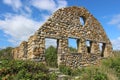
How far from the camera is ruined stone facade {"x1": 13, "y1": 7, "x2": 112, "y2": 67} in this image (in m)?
14.7

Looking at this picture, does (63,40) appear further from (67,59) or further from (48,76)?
(48,76)

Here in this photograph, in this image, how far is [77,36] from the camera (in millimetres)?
17188

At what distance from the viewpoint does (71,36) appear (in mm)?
16656

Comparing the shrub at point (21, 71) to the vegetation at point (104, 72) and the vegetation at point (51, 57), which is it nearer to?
the vegetation at point (104, 72)

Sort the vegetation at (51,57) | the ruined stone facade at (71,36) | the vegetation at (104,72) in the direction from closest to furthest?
the vegetation at (104,72) → the ruined stone facade at (71,36) → the vegetation at (51,57)

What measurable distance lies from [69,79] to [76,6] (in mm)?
8549

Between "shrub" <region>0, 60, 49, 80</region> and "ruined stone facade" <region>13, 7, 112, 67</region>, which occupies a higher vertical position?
"ruined stone facade" <region>13, 7, 112, 67</region>

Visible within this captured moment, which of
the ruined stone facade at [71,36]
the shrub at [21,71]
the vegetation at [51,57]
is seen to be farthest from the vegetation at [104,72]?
the vegetation at [51,57]

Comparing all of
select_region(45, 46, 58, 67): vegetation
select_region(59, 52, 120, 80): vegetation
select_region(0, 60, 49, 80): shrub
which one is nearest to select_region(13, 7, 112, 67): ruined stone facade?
select_region(45, 46, 58, 67): vegetation

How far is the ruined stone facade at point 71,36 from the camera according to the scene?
1473 cm

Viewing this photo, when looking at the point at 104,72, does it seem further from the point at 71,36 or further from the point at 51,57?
the point at 51,57

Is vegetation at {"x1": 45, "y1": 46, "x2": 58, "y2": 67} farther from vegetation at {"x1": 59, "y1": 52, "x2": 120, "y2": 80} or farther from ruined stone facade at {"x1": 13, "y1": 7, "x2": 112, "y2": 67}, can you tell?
vegetation at {"x1": 59, "y1": 52, "x2": 120, "y2": 80}

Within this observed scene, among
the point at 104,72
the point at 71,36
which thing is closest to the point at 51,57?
the point at 71,36

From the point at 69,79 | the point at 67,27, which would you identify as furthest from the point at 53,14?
the point at 69,79
